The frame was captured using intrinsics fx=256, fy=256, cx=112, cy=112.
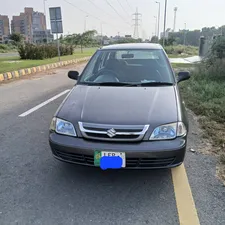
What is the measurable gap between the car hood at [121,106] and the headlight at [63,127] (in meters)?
0.05

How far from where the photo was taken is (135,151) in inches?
98.4

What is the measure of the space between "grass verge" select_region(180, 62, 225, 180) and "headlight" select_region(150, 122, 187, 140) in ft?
2.82

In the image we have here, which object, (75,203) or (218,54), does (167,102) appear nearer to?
(75,203)

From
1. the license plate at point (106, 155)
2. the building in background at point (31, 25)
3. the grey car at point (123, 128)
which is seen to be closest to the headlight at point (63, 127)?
the grey car at point (123, 128)

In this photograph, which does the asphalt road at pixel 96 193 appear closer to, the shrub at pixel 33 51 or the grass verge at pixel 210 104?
the grass verge at pixel 210 104

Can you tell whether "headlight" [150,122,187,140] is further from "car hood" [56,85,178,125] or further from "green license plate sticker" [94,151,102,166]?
"green license plate sticker" [94,151,102,166]

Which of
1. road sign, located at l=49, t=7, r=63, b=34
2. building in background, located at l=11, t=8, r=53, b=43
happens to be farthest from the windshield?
building in background, located at l=11, t=8, r=53, b=43

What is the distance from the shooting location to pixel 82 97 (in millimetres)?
3209

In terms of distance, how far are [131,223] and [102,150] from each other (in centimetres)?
72

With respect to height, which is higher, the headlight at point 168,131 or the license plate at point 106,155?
the headlight at point 168,131

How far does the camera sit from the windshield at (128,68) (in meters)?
3.75

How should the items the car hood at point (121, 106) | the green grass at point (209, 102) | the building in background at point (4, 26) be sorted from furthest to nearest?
1. the building in background at point (4, 26)
2. the green grass at point (209, 102)
3. the car hood at point (121, 106)

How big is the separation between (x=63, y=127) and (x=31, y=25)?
8580 centimetres

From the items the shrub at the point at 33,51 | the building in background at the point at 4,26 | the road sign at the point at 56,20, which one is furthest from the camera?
the building in background at the point at 4,26
